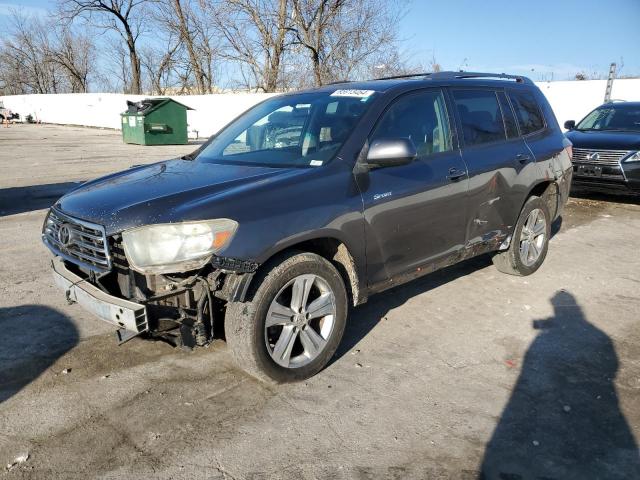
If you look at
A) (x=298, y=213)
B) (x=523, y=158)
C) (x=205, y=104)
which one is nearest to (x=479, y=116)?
(x=523, y=158)

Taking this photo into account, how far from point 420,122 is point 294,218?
1.53 metres

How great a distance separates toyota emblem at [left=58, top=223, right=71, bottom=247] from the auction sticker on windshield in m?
2.15

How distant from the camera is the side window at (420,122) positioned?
3787mm

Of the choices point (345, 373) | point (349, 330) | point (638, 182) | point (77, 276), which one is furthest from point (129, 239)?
point (638, 182)

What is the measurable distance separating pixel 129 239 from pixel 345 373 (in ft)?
5.35

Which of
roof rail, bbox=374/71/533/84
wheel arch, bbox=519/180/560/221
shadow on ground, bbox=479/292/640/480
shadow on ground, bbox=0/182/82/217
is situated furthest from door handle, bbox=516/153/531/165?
shadow on ground, bbox=0/182/82/217

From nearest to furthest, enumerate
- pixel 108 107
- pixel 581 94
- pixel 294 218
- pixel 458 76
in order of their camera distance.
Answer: pixel 294 218 < pixel 458 76 < pixel 581 94 < pixel 108 107

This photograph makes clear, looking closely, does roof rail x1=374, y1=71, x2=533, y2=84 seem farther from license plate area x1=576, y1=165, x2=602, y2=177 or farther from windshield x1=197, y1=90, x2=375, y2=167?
license plate area x1=576, y1=165, x2=602, y2=177

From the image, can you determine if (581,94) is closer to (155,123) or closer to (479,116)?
(479,116)

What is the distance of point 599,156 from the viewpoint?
349 inches

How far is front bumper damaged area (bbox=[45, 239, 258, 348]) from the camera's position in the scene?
112 inches

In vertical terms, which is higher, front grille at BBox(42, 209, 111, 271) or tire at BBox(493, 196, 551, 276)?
front grille at BBox(42, 209, 111, 271)

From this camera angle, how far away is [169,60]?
133ft

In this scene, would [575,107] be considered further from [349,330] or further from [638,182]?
[349,330]
